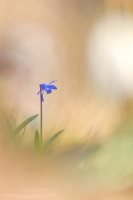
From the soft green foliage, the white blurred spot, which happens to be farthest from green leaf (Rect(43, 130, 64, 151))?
the white blurred spot

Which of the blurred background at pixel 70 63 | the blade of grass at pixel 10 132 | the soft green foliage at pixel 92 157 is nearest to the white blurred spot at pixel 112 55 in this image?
the blurred background at pixel 70 63

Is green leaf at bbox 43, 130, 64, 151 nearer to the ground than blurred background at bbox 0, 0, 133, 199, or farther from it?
nearer to the ground

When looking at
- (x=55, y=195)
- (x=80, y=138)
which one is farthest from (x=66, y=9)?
(x=55, y=195)

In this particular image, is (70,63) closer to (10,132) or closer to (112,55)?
(112,55)

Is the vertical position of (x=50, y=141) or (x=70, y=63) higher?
(x=70, y=63)

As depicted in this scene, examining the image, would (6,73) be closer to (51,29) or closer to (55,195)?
(51,29)

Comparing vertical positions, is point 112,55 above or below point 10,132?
above

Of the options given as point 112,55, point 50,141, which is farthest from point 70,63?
point 50,141

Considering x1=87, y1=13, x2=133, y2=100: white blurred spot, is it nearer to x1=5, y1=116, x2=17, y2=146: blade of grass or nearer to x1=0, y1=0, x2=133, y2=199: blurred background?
x1=0, y1=0, x2=133, y2=199: blurred background
